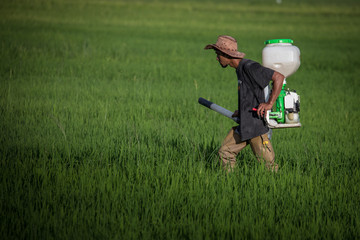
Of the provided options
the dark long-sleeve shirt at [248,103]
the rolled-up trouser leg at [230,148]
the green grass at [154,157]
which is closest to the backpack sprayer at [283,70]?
the dark long-sleeve shirt at [248,103]

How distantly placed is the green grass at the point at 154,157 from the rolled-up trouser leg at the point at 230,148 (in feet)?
0.34

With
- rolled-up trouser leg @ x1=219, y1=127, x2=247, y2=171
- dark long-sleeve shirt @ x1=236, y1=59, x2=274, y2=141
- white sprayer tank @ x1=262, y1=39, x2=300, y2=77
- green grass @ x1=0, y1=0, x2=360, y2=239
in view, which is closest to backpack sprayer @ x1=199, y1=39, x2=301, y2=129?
white sprayer tank @ x1=262, y1=39, x2=300, y2=77

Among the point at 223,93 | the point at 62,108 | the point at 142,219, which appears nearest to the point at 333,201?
the point at 142,219

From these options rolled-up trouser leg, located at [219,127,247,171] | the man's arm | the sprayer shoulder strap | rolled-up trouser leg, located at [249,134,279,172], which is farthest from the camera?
rolled-up trouser leg, located at [219,127,247,171]

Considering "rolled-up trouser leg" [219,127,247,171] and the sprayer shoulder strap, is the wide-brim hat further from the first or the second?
"rolled-up trouser leg" [219,127,247,171]

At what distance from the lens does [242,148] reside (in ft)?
16.1

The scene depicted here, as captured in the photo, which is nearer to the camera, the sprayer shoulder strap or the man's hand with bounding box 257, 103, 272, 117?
the man's hand with bounding box 257, 103, 272, 117

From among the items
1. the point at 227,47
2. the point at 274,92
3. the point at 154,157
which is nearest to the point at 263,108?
the point at 274,92

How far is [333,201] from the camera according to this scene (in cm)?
452

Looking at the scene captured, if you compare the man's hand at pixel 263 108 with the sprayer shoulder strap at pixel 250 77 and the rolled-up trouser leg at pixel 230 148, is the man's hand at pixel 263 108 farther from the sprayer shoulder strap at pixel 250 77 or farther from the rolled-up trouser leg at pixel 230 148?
the rolled-up trouser leg at pixel 230 148

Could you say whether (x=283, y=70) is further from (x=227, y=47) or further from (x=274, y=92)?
(x=227, y=47)

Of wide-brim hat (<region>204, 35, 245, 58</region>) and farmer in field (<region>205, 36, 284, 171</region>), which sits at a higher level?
wide-brim hat (<region>204, 35, 245, 58</region>)

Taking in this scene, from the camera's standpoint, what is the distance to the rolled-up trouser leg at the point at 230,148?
489 cm

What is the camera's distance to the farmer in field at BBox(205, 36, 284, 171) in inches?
177
